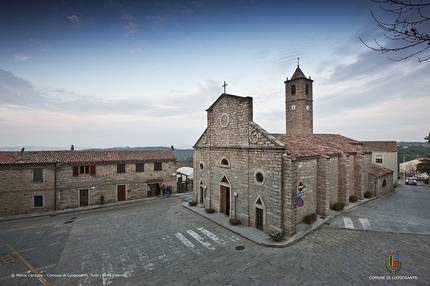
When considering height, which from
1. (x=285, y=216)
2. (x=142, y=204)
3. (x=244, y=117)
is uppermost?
(x=244, y=117)

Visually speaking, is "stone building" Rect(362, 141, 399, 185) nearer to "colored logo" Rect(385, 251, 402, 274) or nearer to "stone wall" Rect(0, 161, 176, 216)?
"colored logo" Rect(385, 251, 402, 274)

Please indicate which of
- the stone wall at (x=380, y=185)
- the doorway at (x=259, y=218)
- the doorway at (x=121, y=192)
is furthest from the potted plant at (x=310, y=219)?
the doorway at (x=121, y=192)

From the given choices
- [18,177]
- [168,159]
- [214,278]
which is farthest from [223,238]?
[18,177]

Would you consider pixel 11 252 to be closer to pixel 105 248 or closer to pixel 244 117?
pixel 105 248

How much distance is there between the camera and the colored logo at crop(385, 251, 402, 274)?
9031 mm

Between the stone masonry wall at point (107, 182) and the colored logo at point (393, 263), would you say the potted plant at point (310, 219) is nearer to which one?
the colored logo at point (393, 263)

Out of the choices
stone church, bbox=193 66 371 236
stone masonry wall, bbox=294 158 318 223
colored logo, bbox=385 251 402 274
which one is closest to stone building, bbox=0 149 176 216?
stone church, bbox=193 66 371 236

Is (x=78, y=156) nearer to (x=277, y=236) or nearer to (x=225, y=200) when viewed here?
(x=225, y=200)

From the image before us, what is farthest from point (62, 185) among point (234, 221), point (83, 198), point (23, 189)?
point (234, 221)

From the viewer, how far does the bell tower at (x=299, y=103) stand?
25.9 meters

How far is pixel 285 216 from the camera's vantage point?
1241 centimetres

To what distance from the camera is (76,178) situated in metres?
21.3

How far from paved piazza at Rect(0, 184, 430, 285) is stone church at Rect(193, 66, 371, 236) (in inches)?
73.0

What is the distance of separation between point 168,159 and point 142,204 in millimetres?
6382
